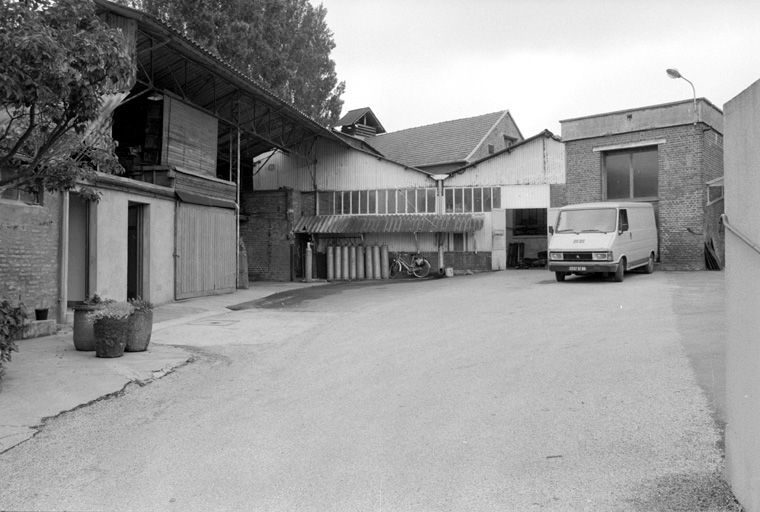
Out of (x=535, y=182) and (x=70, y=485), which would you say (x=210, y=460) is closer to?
(x=70, y=485)

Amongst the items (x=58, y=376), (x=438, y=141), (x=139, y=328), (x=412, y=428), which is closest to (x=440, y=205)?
(x=438, y=141)

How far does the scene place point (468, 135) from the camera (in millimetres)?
34719

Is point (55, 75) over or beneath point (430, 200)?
beneath

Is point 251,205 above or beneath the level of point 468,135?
beneath

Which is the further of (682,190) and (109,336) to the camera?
(682,190)

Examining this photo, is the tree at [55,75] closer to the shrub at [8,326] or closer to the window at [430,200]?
the shrub at [8,326]

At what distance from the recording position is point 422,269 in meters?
24.4

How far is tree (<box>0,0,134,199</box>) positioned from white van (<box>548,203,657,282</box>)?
40.7 ft

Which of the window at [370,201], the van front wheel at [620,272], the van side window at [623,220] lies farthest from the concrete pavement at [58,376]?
the window at [370,201]

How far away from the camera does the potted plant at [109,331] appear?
8.23 metres

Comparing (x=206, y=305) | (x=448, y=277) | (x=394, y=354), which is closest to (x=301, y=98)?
(x=448, y=277)

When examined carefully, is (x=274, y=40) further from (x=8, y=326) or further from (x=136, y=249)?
(x=8, y=326)

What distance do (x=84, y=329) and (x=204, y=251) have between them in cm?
867

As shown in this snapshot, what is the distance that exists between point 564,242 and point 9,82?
46.2ft
